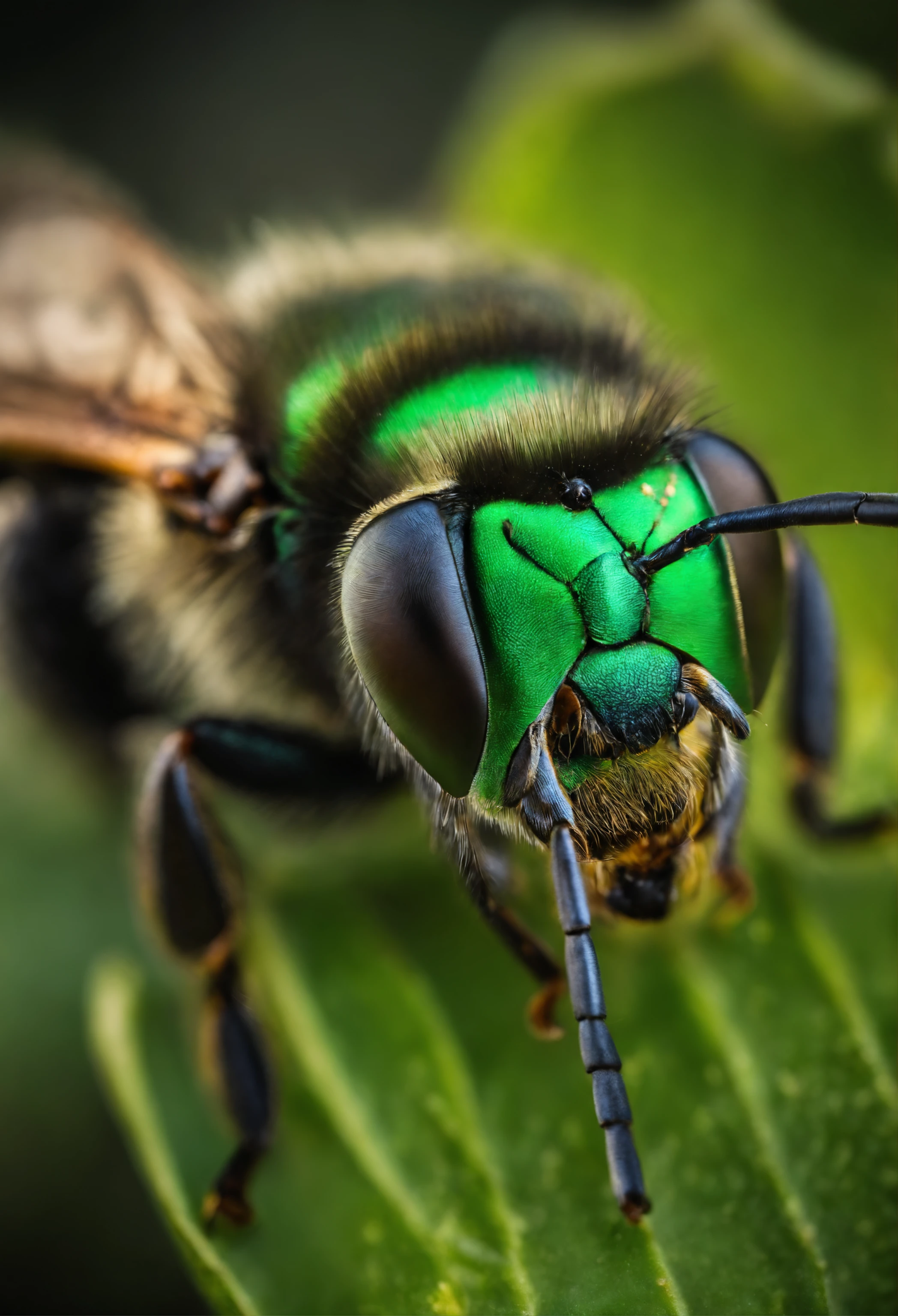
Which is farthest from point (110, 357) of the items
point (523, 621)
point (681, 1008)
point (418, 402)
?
point (681, 1008)

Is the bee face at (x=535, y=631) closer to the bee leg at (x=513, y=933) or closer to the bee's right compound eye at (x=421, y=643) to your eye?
the bee's right compound eye at (x=421, y=643)

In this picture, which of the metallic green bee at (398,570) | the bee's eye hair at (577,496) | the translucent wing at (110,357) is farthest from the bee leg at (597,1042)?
the translucent wing at (110,357)

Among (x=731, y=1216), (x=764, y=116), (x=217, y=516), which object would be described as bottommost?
(x=731, y=1216)

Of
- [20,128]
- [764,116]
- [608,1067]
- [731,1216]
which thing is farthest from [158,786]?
[20,128]

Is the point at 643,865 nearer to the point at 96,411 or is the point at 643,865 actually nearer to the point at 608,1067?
the point at 608,1067

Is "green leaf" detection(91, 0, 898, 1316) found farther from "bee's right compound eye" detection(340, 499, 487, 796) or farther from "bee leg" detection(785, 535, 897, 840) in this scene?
"bee's right compound eye" detection(340, 499, 487, 796)

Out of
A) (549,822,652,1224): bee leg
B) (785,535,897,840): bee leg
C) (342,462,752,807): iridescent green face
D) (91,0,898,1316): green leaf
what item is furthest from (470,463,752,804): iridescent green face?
(785,535,897,840): bee leg

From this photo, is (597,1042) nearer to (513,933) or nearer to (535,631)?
(513,933)
